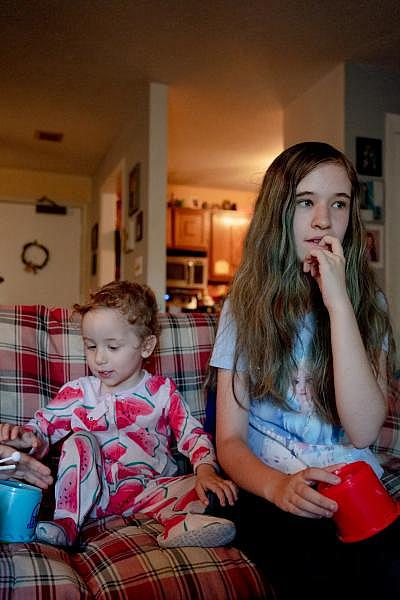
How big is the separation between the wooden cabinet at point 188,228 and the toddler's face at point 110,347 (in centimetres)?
509

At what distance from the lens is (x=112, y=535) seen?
105 cm

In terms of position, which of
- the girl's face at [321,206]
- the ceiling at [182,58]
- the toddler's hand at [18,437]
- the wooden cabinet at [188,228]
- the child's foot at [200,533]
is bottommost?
the child's foot at [200,533]

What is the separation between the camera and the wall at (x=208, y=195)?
688cm

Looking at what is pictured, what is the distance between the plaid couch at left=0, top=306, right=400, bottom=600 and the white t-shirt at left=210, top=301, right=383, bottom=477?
0.63 feet

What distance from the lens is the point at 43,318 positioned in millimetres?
1439

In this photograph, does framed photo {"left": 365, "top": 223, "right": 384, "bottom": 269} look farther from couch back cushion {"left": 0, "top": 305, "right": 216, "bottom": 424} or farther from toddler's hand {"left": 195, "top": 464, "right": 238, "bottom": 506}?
toddler's hand {"left": 195, "top": 464, "right": 238, "bottom": 506}

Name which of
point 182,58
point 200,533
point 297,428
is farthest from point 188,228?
point 200,533

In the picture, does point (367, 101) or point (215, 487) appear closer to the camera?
point (215, 487)

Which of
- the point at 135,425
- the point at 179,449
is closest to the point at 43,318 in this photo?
the point at 135,425

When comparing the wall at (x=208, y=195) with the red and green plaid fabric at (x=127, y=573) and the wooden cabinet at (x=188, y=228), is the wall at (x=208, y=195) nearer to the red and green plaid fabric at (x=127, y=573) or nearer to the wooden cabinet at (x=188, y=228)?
the wooden cabinet at (x=188, y=228)

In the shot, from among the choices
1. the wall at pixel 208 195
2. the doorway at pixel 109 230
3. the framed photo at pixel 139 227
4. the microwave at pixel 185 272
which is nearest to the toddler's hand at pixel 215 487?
the framed photo at pixel 139 227

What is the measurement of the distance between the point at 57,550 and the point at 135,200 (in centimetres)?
352

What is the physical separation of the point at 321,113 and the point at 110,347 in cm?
310

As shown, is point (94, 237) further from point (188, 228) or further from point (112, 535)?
point (112, 535)
